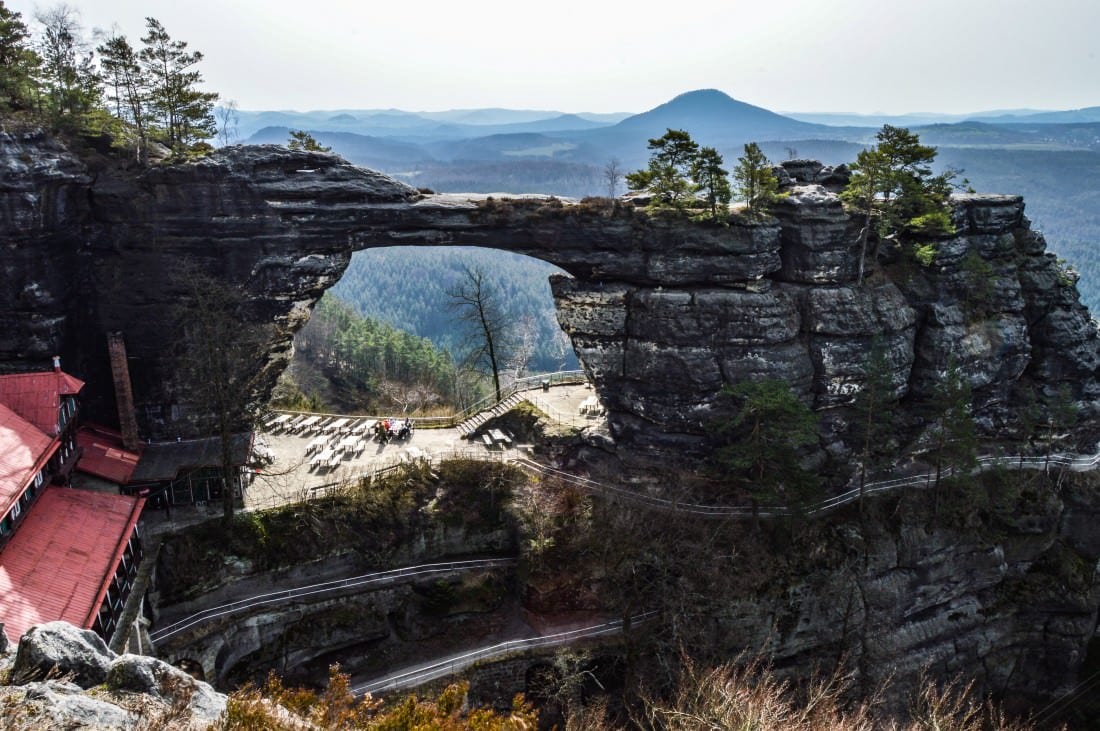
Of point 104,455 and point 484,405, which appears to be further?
point 484,405

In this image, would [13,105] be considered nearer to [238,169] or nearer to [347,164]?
[238,169]

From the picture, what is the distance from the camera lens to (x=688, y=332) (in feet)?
96.5

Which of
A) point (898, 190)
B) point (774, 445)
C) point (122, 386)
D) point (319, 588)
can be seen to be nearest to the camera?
point (319, 588)

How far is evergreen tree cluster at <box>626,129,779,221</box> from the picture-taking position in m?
29.1

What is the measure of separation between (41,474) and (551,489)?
18727mm

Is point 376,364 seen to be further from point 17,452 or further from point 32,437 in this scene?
point 17,452

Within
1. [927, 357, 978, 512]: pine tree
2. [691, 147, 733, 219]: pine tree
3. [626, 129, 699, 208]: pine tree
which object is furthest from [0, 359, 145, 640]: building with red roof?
[927, 357, 978, 512]: pine tree

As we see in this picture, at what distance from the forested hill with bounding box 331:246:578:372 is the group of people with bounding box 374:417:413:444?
87.5 metres

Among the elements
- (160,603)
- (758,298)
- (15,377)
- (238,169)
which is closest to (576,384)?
(758,298)

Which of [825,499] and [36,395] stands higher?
[36,395]

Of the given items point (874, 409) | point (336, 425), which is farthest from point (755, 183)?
point (336, 425)

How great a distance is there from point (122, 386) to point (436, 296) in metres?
135

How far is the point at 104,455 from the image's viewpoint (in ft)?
86.9

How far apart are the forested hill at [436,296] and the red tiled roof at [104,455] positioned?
9274 centimetres
